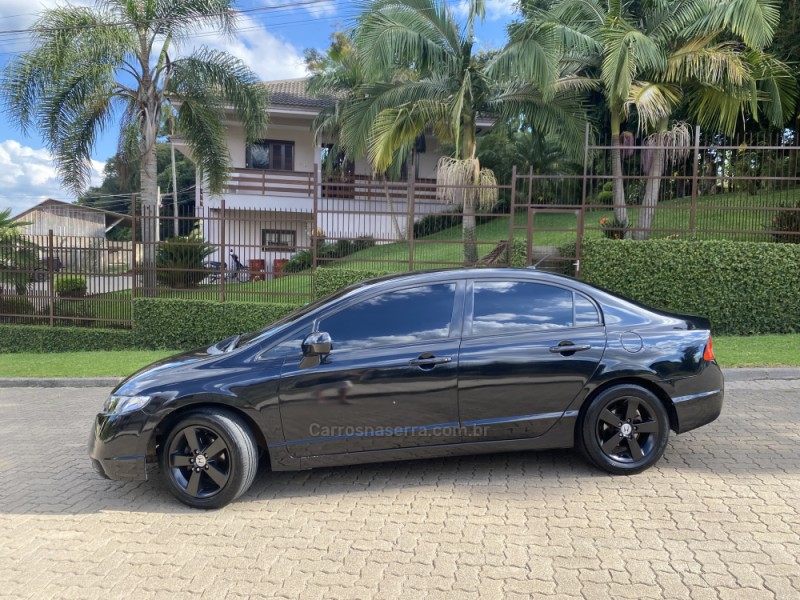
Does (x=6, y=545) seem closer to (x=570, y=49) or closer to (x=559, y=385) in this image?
(x=559, y=385)

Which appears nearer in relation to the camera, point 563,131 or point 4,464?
point 4,464

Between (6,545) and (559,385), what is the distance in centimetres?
363

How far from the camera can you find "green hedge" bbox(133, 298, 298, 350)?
35.9ft

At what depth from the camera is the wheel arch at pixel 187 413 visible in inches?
158

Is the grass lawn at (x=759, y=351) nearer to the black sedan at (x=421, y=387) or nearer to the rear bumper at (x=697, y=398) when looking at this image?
the rear bumper at (x=697, y=398)

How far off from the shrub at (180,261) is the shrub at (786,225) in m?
10.0

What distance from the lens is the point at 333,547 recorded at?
11.4 ft

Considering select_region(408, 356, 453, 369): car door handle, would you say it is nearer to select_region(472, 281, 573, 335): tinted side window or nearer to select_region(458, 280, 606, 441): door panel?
select_region(458, 280, 606, 441): door panel

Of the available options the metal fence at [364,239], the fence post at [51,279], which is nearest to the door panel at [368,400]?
the metal fence at [364,239]

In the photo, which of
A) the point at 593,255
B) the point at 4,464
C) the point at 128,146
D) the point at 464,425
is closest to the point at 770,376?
the point at 593,255

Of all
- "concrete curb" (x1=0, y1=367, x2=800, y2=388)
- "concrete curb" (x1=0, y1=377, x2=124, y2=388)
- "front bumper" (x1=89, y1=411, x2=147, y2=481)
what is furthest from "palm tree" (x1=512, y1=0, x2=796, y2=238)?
"front bumper" (x1=89, y1=411, x2=147, y2=481)

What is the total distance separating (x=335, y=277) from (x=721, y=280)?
6369 millimetres

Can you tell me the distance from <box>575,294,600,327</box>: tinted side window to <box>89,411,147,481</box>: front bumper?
3.07m

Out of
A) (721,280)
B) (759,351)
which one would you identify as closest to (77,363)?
(759,351)
